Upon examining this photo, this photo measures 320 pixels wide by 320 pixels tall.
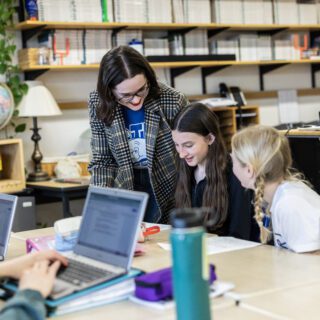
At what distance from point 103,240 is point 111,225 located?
49mm

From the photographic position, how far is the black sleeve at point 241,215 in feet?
7.52

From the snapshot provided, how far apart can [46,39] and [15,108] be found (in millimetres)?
574

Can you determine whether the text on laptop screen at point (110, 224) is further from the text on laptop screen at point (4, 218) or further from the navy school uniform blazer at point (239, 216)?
the navy school uniform blazer at point (239, 216)

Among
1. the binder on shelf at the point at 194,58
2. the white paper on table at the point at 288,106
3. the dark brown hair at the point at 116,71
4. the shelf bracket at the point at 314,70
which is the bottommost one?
the white paper on table at the point at 288,106

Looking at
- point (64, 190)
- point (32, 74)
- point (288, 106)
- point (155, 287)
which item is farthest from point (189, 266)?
point (288, 106)

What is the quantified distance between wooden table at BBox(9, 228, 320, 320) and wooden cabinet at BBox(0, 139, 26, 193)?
Result: 1864 mm

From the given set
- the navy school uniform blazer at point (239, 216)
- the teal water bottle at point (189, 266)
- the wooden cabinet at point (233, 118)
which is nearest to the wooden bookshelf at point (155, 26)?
the wooden cabinet at point (233, 118)

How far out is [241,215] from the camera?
2307mm

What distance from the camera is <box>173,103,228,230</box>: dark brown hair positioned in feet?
7.70

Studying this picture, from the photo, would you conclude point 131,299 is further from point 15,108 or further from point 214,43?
point 214,43

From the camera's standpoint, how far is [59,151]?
14.9ft

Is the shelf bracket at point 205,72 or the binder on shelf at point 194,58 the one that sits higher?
the binder on shelf at point 194,58

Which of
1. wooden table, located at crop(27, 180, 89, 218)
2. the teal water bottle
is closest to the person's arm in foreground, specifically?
the teal water bottle

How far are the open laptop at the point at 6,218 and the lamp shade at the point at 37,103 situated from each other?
2106 mm
